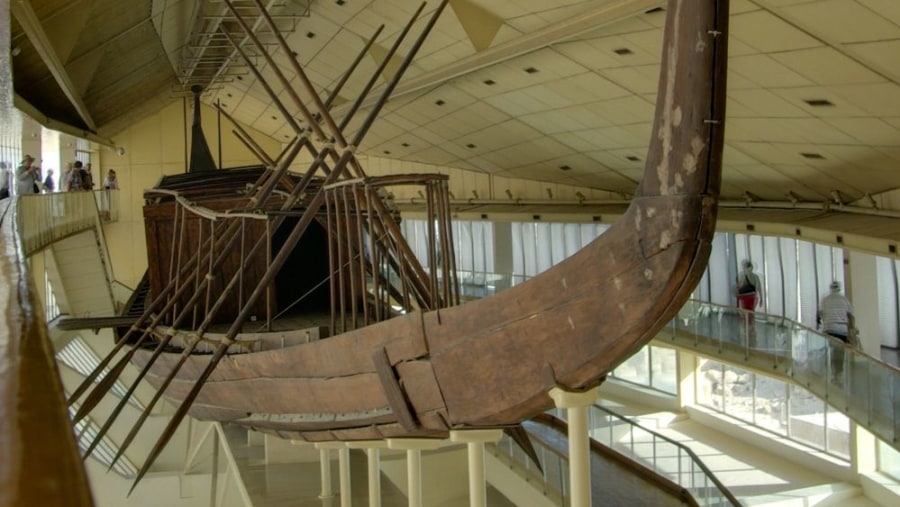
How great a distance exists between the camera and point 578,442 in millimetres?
4340

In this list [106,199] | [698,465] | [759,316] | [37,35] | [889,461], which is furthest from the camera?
[106,199]

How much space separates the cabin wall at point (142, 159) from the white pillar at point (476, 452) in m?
23.7

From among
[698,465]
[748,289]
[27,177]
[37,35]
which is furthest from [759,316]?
[27,177]

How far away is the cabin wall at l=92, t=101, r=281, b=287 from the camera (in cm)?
2811

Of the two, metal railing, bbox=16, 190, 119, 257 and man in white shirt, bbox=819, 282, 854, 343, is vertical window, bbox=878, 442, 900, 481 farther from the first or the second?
metal railing, bbox=16, 190, 119, 257

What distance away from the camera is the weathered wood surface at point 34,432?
1.83 ft

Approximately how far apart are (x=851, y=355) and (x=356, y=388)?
5.85 meters

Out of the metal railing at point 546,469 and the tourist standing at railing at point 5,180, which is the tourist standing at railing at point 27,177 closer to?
the tourist standing at railing at point 5,180

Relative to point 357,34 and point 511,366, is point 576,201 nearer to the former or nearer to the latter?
point 357,34

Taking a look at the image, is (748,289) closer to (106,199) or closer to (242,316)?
(242,316)

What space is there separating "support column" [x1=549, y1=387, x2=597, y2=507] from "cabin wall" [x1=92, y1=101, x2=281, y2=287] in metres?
24.8

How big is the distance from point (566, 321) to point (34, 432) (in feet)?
12.2

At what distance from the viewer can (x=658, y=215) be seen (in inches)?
145

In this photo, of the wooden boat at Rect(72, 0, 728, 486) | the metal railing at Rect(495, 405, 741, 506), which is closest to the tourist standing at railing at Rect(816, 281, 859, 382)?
the metal railing at Rect(495, 405, 741, 506)
